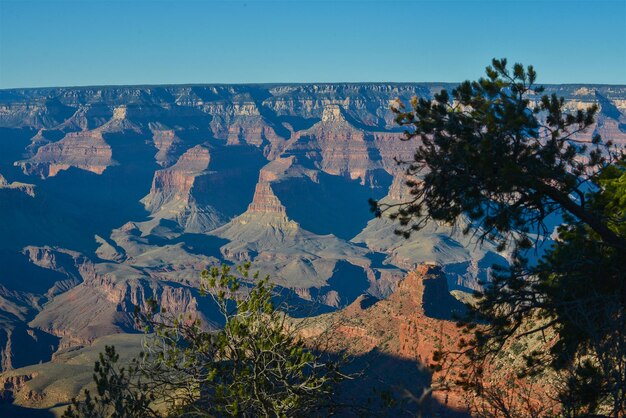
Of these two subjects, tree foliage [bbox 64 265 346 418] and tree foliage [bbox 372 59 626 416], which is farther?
tree foliage [bbox 372 59 626 416]

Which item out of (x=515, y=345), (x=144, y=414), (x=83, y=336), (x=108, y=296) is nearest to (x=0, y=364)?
(x=83, y=336)

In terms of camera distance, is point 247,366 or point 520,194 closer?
point 247,366

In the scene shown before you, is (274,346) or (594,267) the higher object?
(594,267)

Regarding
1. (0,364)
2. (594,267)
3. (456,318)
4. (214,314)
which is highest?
(594,267)

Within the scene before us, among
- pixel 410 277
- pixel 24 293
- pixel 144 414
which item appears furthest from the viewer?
pixel 24 293

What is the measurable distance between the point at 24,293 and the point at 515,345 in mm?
151501

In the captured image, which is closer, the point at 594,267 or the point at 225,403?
the point at 225,403

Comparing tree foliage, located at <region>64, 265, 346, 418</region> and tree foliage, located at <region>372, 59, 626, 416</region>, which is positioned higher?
tree foliage, located at <region>372, 59, 626, 416</region>

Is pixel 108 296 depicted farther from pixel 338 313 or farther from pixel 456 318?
pixel 456 318

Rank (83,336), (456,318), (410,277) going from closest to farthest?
(456,318) → (410,277) → (83,336)

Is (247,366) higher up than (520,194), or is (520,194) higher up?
(520,194)

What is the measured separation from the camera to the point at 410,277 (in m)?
70.2

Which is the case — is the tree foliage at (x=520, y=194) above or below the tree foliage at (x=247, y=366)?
above

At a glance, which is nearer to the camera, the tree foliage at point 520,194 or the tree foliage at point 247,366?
the tree foliage at point 247,366
